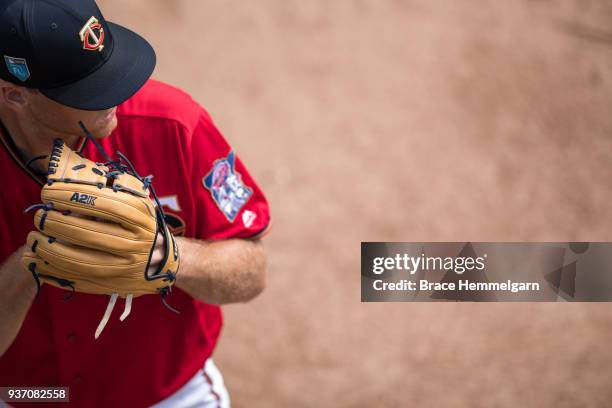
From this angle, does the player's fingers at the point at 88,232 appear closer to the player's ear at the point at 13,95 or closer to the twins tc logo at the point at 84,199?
the twins tc logo at the point at 84,199

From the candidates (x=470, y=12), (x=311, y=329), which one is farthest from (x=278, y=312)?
(x=470, y=12)

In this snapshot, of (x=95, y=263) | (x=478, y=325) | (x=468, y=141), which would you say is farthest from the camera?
(x=468, y=141)

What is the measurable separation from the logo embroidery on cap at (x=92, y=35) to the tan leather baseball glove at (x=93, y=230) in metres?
0.32

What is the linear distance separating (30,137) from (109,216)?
0.50 metres

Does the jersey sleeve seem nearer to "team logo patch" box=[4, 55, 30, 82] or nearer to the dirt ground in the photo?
"team logo patch" box=[4, 55, 30, 82]

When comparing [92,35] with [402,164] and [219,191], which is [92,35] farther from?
[402,164]

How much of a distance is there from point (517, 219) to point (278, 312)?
1.95 meters

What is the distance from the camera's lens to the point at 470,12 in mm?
7375

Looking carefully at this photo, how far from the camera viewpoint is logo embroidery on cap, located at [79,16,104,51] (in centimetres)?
221

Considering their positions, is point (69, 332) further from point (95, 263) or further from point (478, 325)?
point (478, 325)

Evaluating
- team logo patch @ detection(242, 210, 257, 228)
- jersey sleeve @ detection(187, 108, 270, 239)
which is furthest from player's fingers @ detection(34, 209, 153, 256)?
team logo patch @ detection(242, 210, 257, 228)

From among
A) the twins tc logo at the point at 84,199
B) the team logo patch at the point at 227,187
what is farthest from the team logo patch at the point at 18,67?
the team logo patch at the point at 227,187

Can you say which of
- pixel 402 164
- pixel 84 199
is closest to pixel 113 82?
pixel 84 199

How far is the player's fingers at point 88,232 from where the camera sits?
209 cm
